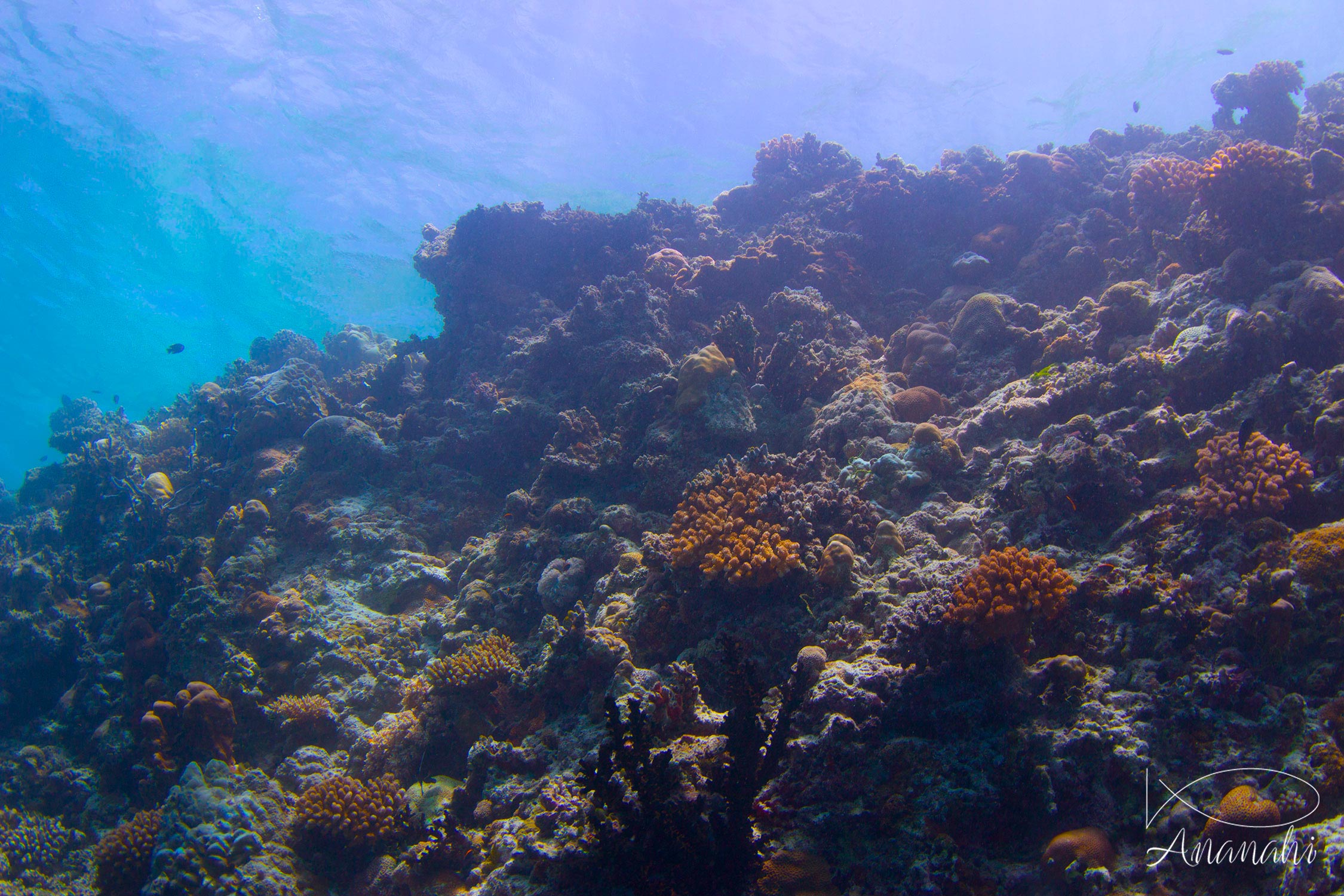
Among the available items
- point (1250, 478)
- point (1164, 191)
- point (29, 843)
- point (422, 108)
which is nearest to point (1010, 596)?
point (1250, 478)

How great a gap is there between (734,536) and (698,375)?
3111 mm

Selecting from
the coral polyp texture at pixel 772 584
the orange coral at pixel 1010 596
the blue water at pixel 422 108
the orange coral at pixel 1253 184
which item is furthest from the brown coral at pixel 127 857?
the blue water at pixel 422 108

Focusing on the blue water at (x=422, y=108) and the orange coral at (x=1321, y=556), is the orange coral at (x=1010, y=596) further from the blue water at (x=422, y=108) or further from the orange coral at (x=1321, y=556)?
the blue water at (x=422, y=108)

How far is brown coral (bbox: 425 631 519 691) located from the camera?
5.48 metres

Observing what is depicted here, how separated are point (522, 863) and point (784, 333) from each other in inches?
289

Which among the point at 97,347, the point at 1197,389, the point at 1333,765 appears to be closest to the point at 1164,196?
A: the point at 1197,389

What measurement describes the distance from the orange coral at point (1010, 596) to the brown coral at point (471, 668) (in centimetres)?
445

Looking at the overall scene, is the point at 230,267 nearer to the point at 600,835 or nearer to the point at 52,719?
the point at 52,719

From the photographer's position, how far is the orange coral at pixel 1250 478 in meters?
4.07

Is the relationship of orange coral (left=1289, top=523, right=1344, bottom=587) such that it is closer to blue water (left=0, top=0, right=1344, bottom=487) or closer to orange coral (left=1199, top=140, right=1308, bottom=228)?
orange coral (left=1199, top=140, right=1308, bottom=228)

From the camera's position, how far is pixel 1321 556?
349 cm

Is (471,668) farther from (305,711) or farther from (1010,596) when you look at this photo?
(1010,596)

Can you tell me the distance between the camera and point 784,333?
8.30m

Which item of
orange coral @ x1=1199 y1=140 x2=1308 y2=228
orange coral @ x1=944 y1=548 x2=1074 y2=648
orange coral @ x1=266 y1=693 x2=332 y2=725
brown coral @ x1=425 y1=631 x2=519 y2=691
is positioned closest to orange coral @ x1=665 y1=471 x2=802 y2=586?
orange coral @ x1=944 y1=548 x2=1074 y2=648
